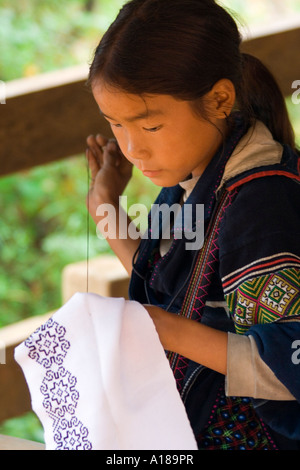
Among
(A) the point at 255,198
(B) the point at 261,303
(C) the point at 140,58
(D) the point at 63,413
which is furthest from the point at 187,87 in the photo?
(D) the point at 63,413

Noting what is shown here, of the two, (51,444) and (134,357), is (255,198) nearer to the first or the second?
(134,357)

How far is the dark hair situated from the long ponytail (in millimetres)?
88

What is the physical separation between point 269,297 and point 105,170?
0.49m

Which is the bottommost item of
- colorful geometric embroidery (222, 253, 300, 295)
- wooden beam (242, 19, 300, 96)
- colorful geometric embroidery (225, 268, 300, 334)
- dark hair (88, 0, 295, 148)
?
colorful geometric embroidery (225, 268, 300, 334)

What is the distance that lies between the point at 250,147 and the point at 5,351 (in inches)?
36.7

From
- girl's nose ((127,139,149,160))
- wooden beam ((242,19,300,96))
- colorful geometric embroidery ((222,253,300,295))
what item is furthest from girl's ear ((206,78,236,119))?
wooden beam ((242,19,300,96))

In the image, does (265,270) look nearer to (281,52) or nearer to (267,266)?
(267,266)

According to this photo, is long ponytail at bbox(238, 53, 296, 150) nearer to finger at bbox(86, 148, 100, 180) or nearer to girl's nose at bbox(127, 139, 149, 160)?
girl's nose at bbox(127, 139, 149, 160)

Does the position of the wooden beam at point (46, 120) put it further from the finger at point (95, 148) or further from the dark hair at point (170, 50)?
the dark hair at point (170, 50)

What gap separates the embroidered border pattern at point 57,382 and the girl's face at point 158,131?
0.91 ft

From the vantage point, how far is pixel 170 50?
3.46ft

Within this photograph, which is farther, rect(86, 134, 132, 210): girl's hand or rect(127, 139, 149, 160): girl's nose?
rect(86, 134, 132, 210): girl's hand

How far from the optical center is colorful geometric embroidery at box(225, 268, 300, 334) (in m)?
1.05

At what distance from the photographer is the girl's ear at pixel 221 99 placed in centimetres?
112
